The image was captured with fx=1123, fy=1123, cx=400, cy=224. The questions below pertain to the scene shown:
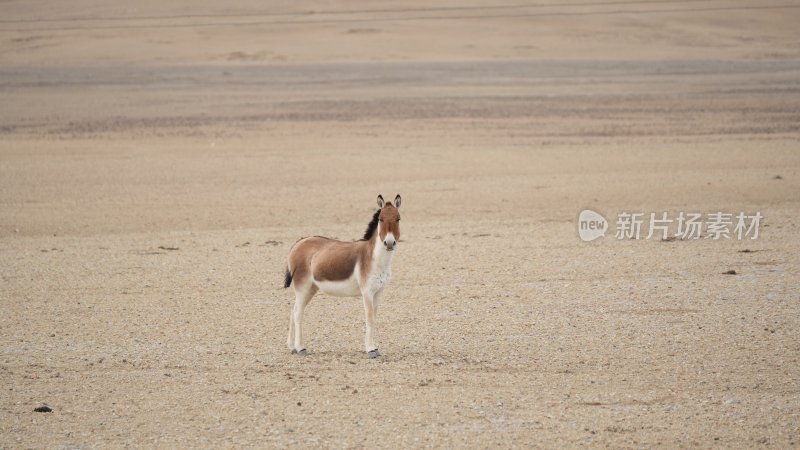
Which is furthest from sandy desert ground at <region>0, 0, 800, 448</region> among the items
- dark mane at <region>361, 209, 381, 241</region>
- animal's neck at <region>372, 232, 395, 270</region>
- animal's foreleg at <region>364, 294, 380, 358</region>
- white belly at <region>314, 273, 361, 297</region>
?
dark mane at <region>361, 209, 381, 241</region>

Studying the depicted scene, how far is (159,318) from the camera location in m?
11.0

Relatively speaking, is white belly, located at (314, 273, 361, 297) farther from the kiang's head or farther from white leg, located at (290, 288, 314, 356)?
the kiang's head

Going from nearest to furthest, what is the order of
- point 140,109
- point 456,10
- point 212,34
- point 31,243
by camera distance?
point 31,243, point 140,109, point 212,34, point 456,10

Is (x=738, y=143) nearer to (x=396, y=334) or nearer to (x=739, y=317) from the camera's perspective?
(x=739, y=317)

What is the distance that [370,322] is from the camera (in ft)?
29.9

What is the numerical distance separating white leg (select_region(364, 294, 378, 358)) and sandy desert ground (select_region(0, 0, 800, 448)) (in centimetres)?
12

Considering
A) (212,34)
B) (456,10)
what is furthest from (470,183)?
(456,10)

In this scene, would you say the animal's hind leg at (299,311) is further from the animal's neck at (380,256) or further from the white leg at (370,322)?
the animal's neck at (380,256)

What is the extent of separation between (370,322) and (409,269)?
4358 millimetres

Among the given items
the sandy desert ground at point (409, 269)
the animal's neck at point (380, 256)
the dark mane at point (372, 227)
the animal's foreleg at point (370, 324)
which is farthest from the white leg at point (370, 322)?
the dark mane at point (372, 227)

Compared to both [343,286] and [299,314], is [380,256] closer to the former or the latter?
[343,286]

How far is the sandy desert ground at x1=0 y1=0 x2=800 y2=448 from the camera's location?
805 centimetres

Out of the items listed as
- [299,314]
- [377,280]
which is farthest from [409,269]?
[377,280]

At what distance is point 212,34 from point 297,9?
652 inches
